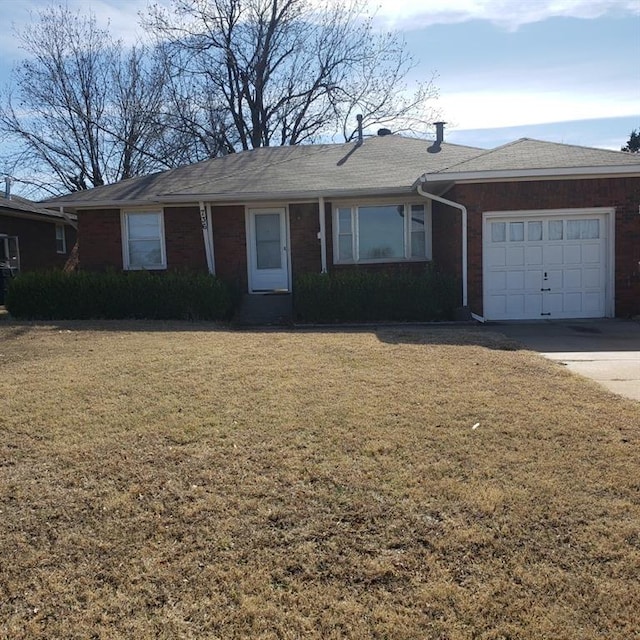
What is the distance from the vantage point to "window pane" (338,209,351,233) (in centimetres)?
1363

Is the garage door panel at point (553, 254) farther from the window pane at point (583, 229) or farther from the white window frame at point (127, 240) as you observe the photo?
the white window frame at point (127, 240)

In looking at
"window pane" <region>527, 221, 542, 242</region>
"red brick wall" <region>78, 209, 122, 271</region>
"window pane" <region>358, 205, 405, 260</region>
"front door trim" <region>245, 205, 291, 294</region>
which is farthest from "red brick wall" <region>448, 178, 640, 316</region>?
"red brick wall" <region>78, 209, 122, 271</region>

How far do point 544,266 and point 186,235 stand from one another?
27.8ft

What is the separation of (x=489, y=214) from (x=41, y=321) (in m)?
9.43

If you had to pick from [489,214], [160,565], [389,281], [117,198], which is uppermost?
[117,198]

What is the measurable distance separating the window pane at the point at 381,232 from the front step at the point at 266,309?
91.3 inches

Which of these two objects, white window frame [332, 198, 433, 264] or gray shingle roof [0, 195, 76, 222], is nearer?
white window frame [332, 198, 433, 264]

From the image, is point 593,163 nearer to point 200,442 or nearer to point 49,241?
point 200,442

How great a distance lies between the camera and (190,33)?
27234 millimetres

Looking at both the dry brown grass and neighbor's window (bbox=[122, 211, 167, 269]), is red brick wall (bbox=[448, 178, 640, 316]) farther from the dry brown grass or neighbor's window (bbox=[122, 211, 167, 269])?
neighbor's window (bbox=[122, 211, 167, 269])

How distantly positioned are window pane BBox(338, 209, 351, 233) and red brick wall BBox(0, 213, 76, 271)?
1346 cm

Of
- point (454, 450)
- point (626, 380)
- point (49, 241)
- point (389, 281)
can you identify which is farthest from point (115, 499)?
point (49, 241)

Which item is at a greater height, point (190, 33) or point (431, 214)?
point (190, 33)

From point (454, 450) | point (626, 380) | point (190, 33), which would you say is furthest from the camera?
point (190, 33)
